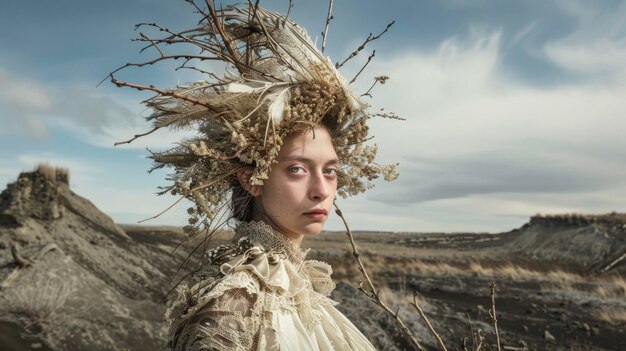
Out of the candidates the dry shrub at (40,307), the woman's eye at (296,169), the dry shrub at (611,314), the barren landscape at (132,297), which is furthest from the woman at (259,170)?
the dry shrub at (611,314)

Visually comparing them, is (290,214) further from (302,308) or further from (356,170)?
(356,170)

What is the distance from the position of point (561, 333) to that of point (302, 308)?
10.1 meters

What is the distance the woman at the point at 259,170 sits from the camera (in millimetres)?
2363

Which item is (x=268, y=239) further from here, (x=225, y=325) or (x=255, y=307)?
(x=225, y=325)

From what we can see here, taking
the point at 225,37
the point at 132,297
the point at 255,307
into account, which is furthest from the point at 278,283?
the point at 132,297

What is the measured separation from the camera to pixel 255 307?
2334 mm

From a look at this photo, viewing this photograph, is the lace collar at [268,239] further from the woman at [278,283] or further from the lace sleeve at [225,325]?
the lace sleeve at [225,325]

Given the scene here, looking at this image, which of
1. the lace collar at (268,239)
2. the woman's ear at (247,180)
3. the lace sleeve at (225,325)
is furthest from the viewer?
the woman's ear at (247,180)

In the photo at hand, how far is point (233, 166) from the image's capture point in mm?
2760

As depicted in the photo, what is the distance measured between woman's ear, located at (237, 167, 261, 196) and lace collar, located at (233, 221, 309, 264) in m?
0.16

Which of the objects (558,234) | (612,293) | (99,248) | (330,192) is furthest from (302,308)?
(558,234)

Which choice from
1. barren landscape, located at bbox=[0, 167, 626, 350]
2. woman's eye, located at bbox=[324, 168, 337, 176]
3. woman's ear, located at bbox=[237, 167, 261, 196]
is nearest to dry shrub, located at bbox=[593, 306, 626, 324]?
barren landscape, located at bbox=[0, 167, 626, 350]

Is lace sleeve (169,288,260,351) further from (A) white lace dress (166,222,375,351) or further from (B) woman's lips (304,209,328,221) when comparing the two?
(B) woman's lips (304,209,328,221)

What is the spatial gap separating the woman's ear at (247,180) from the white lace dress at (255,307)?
171mm
